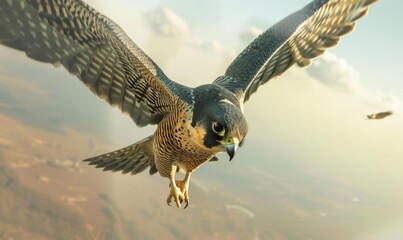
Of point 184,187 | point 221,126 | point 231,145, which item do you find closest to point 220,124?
point 221,126

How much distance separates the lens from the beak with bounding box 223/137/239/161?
3006 millimetres

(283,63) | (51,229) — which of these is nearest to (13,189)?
(51,229)

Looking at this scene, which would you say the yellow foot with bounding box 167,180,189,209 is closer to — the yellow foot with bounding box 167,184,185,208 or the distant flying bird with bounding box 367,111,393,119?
the yellow foot with bounding box 167,184,185,208

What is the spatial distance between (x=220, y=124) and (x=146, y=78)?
3.54 ft

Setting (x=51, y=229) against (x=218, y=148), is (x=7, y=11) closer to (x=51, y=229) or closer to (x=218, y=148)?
(x=218, y=148)

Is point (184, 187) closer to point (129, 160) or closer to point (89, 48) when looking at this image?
point (129, 160)

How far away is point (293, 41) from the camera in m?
5.44

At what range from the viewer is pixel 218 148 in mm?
3195

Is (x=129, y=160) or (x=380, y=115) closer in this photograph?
(x=380, y=115)

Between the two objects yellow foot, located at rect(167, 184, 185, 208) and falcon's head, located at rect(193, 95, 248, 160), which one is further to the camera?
yellow foot, located at rect(167, 184, 185, 208)

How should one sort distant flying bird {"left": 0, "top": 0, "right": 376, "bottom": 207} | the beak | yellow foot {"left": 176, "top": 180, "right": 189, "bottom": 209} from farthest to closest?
yellow foot {"left": 176, "top": 180, "right": 189, "bottom": 209} → distant flying bird {"left": 0, "top": 0, "right": 376, "bottom": 207} → the beak

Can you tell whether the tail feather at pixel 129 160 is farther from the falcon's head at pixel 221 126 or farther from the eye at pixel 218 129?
the eye at pixel 218 129

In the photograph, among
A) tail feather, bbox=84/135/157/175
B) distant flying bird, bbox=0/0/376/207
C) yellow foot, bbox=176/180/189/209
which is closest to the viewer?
distant flying bird, bbox=0/0/376/207

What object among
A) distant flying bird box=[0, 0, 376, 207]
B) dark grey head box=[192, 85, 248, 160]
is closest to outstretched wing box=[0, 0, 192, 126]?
distant flying bird box=[0, 0, 376, 207]
